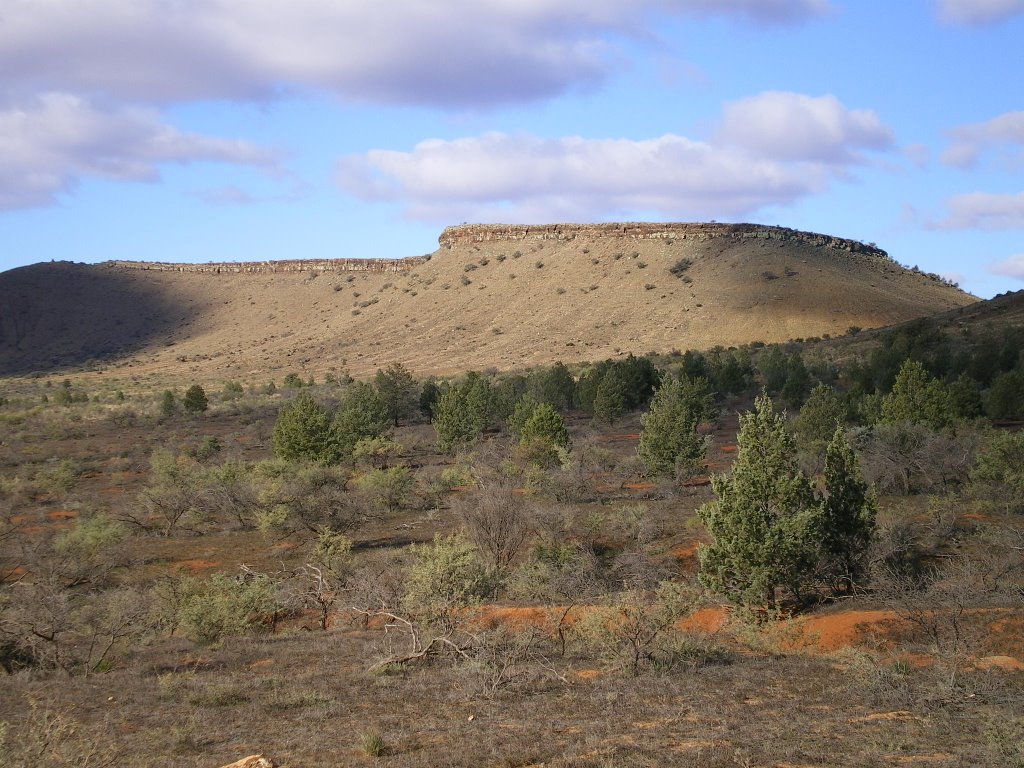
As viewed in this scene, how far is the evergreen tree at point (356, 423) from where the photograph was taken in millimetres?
39875

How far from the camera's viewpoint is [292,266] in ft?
390

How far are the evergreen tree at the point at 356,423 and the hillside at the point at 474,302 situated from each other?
Result: 94.7ft

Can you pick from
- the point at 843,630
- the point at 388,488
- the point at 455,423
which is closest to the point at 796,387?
the point at 455,423

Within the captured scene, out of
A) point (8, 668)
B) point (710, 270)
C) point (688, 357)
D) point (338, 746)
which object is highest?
point (710, 270)

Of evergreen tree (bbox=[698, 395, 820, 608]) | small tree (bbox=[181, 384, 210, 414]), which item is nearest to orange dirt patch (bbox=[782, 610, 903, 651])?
evergreen tree (bbox=[698, 395, 820, 608])

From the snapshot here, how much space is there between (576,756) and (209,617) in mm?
10074

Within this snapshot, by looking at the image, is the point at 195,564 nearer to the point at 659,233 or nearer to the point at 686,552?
the point at 686,552

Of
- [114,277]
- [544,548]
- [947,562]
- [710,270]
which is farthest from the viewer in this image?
[114,277]

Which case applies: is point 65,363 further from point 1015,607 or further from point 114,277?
point 1015,607

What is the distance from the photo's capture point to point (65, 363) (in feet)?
326

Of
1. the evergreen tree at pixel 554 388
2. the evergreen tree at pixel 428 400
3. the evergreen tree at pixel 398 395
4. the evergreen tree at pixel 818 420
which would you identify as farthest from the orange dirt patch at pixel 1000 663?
the evergreen tree at pixel 428 400

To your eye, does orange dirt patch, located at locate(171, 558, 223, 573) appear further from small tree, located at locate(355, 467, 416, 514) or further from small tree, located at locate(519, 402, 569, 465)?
small tree, located at locate(519, 402, 569, 465)

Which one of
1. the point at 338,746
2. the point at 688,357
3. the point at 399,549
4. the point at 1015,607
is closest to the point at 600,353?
the point at 688,357

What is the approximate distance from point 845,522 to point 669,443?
12.9 meters
